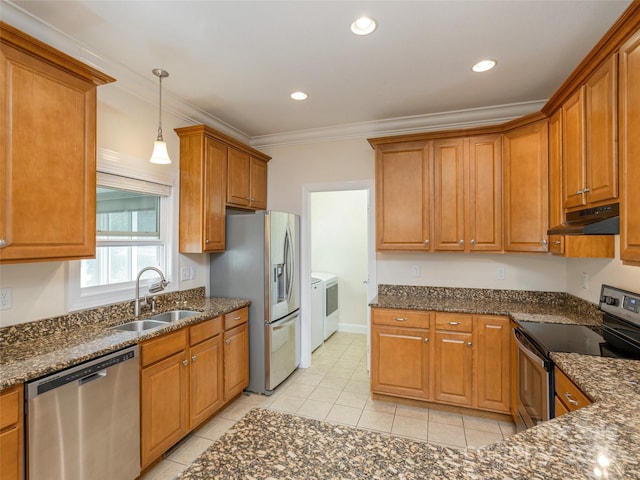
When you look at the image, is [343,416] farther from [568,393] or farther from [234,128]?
[234,128]

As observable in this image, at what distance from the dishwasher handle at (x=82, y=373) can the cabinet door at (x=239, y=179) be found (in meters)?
1.74

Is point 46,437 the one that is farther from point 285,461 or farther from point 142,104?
point 142,104

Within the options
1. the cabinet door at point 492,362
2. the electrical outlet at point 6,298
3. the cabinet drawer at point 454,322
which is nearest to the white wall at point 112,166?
the electrical outlet at point 6,298

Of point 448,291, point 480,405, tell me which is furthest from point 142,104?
point 480,405

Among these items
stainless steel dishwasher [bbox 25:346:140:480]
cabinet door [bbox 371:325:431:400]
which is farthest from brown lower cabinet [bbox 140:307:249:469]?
cabinet door [bbox 371:325:431:400]

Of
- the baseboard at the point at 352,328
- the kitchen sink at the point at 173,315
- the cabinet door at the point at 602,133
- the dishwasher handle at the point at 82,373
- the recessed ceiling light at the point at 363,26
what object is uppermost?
the recessed ceiling light at the point at 363,26

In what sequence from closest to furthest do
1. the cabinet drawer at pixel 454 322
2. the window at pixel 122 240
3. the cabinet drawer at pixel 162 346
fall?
1. the cabinet drawer at pixel 162 346
2. the window at pixel 122 240
3. the cabinet drawer at pixel 454 322

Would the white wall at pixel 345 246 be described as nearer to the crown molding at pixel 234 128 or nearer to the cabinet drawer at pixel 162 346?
the crown molding at pixel 234 128

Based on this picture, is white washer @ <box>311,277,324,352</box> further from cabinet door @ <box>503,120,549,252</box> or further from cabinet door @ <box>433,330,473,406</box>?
cabinet door @ <box>503,120,549,252</box>

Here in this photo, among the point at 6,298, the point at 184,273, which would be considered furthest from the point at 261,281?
the point at 6,298

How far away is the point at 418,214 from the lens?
10.2 feet

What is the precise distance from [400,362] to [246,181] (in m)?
2.35

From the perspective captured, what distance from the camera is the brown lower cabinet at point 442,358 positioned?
2.68m

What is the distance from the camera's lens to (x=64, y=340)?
1.90 m
